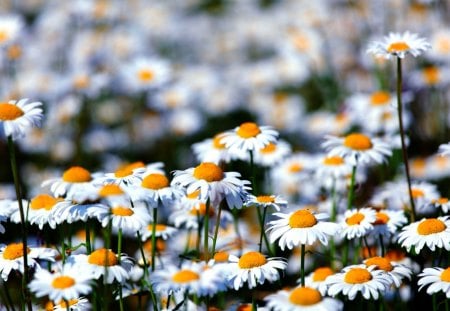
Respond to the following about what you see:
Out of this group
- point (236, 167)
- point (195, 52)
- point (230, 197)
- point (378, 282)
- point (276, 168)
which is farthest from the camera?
point (195, 52)

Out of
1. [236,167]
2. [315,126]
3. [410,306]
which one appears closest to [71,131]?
[236,167]

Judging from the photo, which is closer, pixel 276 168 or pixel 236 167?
pixel 276 168

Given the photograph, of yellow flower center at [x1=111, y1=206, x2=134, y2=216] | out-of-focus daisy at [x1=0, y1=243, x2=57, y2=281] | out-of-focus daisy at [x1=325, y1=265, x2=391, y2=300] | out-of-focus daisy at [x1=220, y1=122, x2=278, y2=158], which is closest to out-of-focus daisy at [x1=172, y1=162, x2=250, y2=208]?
yellow flower center at [x1=111, y1=206, x2=134, y2=216]

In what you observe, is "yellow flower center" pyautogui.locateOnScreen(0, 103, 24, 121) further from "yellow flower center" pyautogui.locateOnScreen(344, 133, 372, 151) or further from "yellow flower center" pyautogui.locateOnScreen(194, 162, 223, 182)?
"yellow flower center" pyautogui.locateOnScreen(344, 133, 372, 151)

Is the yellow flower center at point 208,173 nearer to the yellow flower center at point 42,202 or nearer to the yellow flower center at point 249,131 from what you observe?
the yellow flower center at point 249,131

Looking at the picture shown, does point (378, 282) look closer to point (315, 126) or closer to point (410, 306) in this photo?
point (410, 306)

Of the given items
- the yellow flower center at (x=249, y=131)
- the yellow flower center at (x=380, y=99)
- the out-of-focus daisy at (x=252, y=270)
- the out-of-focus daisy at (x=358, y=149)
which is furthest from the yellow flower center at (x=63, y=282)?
the yellow flower center at (x=380, y=99)

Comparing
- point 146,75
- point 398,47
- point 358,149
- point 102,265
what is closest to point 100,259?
point 102,265

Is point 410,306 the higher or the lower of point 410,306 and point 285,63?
the lower
